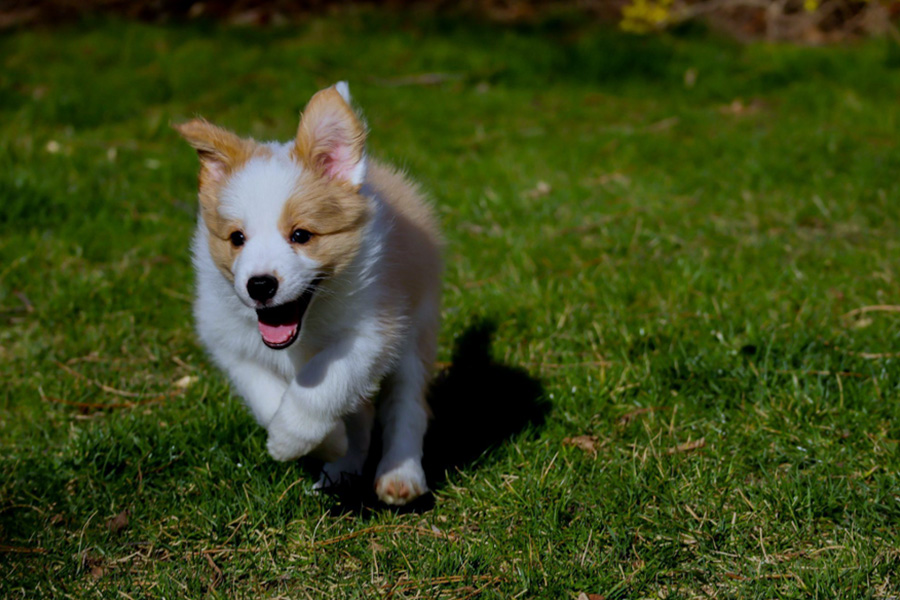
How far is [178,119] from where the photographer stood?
6.82 meters

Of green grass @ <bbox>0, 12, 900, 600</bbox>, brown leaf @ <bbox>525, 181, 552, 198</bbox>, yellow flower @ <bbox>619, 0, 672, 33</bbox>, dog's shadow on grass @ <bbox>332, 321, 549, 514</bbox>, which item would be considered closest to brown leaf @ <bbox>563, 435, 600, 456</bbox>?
green grass @ <bbox>0, 12, 900, 600</bbox>

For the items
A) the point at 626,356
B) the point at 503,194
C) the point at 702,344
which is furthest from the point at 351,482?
the point at 503,194

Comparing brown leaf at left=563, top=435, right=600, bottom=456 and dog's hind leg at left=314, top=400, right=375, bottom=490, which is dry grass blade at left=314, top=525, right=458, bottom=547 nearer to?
dog's hind leg at left=314, top=400, right=375, bottom=490

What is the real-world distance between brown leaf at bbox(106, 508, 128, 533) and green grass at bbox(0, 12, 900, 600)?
0.03m

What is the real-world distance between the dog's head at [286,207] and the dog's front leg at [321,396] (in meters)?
0.18

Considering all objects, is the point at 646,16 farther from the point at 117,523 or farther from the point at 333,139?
the point at 117,523

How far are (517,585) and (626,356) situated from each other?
4.31ft

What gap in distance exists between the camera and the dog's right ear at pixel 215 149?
2666 millimetres

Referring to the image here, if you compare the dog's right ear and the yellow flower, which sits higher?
the dog's right ear

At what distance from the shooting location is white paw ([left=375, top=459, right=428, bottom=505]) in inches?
111

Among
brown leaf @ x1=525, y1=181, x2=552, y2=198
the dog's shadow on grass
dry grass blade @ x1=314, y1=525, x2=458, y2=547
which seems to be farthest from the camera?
brown leaf @ x1=525, y1=181, x2=552, y2=198

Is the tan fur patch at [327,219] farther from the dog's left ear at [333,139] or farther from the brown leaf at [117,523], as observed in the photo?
the brown leaf at [117,523]

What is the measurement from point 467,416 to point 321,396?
38.0 inches

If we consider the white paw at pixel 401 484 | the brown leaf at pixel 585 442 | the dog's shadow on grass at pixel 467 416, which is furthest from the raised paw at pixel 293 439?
the brown leaf at pixel 585 442
